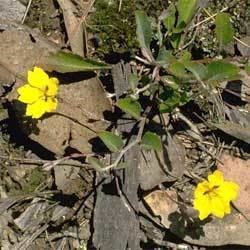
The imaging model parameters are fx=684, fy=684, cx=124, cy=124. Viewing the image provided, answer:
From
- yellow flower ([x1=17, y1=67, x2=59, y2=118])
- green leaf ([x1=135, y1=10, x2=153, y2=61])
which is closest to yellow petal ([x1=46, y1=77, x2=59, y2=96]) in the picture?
yellow flower ([x1=17, y1=67, x2=59, y2=118])

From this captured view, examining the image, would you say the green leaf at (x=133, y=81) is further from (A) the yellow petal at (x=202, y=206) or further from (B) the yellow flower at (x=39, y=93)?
(A) the yellow petal at (x=202, y=206)

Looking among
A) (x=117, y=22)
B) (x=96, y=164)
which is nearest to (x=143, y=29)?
(x=117, y=22)

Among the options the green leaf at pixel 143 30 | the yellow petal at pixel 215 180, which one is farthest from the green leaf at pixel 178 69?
the yellow petal at pixel 215 180

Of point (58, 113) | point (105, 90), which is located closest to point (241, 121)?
point (105, 90)

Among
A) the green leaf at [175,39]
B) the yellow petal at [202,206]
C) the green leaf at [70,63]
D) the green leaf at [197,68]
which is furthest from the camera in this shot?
the green leaf at [175,39]

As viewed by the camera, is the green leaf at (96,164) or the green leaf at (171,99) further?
the green leaf at (171,99)

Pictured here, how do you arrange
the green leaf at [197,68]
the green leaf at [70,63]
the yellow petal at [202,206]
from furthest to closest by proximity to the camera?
the green leaf at [70,63]
the yellow petal at [202,206]
the green leaf at [197,68]

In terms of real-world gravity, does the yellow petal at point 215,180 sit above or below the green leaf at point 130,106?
below

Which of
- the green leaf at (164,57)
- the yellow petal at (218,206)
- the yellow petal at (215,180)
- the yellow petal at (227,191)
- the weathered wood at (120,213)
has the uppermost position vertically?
the green leaf at (164,57)
